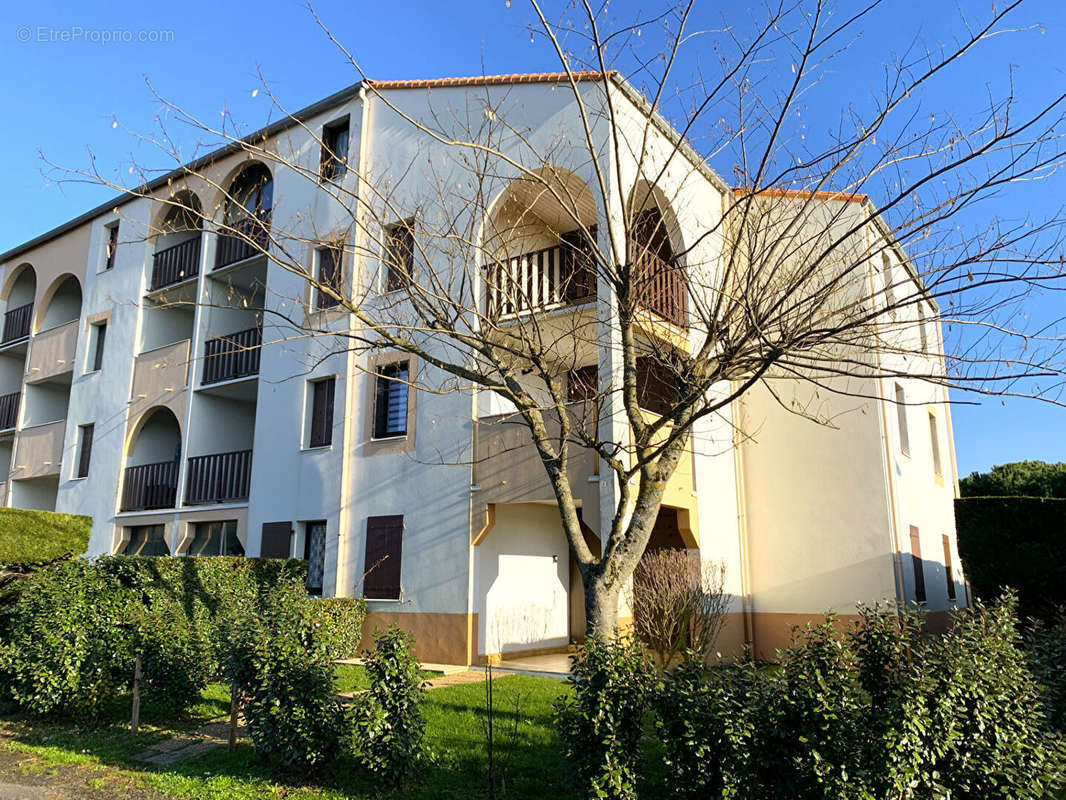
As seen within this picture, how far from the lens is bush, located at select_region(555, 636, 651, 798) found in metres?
5.83

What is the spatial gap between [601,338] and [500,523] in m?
4.62

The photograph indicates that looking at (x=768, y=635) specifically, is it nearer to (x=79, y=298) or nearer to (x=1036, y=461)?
(x=1036, y=461)

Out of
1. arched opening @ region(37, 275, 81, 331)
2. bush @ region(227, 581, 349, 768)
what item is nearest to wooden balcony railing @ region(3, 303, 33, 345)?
arched opening @ region(37, 275, 81, 331)

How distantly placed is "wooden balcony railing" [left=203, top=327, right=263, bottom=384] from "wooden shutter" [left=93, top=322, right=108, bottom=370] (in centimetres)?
493

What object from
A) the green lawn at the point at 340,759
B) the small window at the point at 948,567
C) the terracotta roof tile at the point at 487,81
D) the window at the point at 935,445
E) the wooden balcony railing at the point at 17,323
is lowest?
the green lawn at the point at 340,759

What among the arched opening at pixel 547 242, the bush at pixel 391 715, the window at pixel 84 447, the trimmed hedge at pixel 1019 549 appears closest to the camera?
the bush at pixel 391 715

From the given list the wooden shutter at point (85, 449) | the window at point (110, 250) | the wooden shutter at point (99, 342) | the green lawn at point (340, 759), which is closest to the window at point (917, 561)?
the green lawn at point (340, 759)

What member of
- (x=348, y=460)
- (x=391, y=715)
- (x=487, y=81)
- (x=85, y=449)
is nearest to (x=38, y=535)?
(x=348, y=460)

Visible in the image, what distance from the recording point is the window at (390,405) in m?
15.9

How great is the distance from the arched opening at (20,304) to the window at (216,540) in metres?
11.8

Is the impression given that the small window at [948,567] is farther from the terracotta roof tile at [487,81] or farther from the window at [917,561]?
the terracotta roof tile at [487,81]

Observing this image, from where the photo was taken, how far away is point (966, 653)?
539 centimetres

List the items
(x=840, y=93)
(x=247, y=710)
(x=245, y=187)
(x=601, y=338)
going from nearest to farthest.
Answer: (x=840, y=93)
(x=247, y=710)
(x=601, y=338)
(x=245, y=187)

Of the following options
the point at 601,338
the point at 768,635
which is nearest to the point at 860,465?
the point at 768,635
